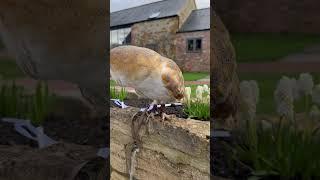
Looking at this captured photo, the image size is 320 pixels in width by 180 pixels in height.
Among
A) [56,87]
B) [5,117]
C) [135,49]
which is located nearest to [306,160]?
[135,49]

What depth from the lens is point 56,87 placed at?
1.66 metres

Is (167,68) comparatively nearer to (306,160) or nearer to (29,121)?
(306,160)

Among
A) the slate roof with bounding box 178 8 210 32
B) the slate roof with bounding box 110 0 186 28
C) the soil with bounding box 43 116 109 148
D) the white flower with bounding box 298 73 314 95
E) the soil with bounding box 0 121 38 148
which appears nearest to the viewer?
the white flower with bounding box 298 73 314 95

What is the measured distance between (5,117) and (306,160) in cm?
128

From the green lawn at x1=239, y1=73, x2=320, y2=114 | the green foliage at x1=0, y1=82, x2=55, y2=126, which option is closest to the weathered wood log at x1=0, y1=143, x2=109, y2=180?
the green foliage at x1=0, y1=82, x2=55, y2=126

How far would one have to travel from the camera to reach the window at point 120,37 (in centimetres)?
156

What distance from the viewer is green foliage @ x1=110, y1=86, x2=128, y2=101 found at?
158 cm

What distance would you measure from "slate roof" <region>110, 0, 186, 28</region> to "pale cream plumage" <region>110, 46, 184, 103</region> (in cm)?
12

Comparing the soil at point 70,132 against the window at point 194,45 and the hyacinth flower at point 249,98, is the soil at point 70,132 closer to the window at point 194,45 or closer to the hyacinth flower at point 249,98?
the window at point 194,45

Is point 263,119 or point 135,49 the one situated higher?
point 135,49

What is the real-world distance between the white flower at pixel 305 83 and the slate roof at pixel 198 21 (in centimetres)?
39

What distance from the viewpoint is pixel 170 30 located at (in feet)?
4.70

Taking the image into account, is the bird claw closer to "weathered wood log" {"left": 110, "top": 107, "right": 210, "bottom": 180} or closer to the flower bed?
"weathered wood log" {"left": 110, "top": 107, "right": 210, "bottom": 180}

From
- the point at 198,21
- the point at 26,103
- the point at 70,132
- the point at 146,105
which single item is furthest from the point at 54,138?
the point at 198,21
